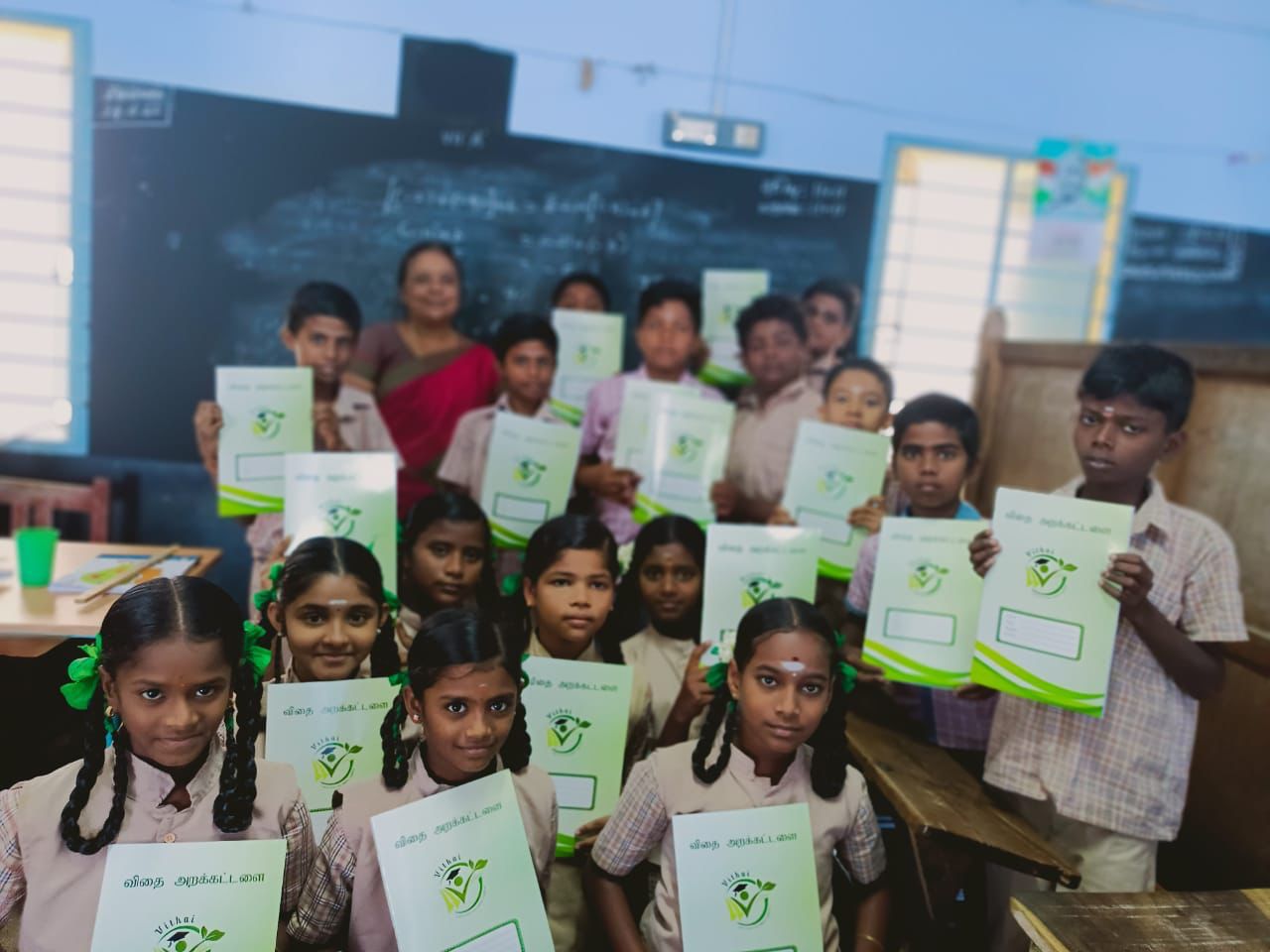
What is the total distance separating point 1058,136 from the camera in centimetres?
463

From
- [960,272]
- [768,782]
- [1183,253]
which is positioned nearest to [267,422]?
[768,782]

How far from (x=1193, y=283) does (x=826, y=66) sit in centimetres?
234

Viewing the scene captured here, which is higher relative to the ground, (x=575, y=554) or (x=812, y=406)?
(x=812, y=406)

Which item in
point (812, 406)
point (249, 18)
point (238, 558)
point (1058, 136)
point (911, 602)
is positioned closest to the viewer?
point (911, 602)

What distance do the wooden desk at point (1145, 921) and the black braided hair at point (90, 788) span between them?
137 cm

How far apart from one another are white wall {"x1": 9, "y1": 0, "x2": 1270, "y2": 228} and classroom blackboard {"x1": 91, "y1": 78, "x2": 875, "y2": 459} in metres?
0.13

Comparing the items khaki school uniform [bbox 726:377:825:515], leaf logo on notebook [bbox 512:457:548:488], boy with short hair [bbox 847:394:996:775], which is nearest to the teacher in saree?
leaf logo on notebook [bbox 512:457:548:488]

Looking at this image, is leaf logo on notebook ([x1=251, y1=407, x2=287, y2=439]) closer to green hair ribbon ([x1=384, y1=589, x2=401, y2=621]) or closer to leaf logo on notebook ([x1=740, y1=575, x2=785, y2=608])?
green hair ribbon ([x1=384, y1=589, x2=401, y2=621])

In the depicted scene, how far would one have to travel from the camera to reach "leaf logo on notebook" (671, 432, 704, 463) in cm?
282

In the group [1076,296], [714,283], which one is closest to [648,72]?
[714,283]

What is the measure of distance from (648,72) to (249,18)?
170 cm

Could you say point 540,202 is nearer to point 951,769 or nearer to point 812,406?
point 812,406

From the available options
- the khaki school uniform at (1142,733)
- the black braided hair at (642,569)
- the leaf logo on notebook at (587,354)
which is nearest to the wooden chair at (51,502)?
the leaf logo on notebook at (587,354)

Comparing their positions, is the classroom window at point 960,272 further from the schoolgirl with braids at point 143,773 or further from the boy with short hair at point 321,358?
the schoolgirl with braids at point 143,773
